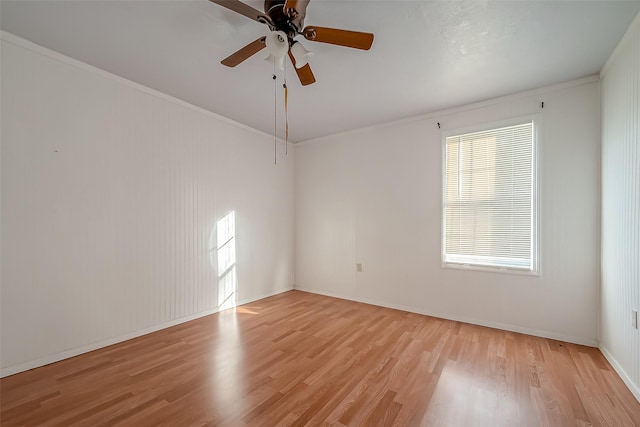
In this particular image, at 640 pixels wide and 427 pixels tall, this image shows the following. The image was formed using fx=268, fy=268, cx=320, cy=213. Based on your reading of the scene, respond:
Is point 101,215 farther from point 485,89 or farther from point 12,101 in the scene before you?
point 485,89

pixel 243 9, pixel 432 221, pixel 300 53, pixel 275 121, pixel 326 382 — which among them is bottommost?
pixel 326 382

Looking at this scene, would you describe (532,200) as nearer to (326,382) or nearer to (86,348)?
(326,382)

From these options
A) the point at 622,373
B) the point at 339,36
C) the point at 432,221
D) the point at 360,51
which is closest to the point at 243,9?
the point at 339,36

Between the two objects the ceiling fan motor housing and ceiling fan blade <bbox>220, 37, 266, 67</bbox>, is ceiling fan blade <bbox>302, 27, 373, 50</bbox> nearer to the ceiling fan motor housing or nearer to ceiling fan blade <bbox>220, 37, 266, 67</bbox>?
the ceiling fan motor housing

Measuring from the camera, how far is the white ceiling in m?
1.77

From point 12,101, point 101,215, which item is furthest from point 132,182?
point 12,101

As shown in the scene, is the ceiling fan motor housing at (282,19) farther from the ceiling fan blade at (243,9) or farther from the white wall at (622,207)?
the white wall at (622,207)

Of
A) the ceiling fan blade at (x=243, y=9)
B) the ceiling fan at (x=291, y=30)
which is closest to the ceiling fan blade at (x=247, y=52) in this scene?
the ceiling fan at (x=291, y=30)

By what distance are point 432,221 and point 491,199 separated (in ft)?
2.26

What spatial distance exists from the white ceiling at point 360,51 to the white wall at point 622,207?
0.25m

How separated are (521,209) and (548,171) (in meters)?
0.45

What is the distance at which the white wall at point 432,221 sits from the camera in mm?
2625

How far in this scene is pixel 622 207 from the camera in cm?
209

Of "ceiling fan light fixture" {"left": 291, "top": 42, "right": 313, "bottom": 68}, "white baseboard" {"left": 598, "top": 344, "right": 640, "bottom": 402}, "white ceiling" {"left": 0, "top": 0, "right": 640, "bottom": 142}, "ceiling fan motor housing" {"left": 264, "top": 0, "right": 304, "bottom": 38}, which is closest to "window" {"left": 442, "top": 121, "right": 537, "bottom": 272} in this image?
"white ceiling" {"left": 0, "top": 0, "right": 640, "bottom": 142}
